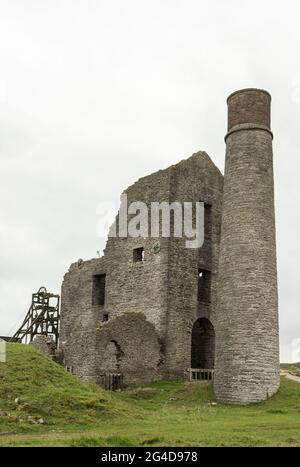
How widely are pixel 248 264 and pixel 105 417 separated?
8.59 m

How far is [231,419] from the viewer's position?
16875mm

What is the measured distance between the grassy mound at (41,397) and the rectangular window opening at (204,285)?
11.6 meters

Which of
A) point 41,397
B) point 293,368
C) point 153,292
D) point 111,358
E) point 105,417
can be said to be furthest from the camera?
point 293,368

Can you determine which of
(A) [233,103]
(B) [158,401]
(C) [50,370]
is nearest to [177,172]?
(A) [233,103]

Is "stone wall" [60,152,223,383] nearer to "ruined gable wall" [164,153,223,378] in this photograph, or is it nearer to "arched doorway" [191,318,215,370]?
"ruined gable wall" [164,153,223,378]

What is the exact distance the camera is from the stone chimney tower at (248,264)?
2141cm

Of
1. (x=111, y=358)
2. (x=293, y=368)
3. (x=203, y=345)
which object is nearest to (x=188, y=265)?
(x=203, y=345)

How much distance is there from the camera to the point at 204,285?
29.6 m

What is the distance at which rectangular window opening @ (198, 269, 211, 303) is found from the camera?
29422 mm

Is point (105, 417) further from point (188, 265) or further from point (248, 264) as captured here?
point (188, 265)

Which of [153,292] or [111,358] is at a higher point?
[153,292]

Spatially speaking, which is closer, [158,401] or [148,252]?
[158,401]
